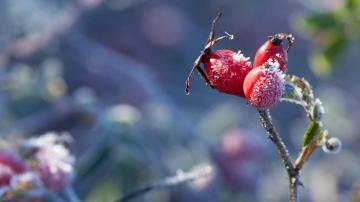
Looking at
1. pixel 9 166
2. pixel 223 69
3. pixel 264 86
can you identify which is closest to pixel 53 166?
pixel 9 166

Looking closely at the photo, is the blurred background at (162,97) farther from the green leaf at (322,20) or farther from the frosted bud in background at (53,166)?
the frosted bud in background at (53,166)

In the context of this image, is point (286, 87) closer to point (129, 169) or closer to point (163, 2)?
point (129, 169)

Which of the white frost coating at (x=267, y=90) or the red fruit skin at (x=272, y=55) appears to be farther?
the red fruit skin at (x=272, y=55)

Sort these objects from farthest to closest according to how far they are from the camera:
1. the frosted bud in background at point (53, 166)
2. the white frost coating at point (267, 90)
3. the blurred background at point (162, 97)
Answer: the blurred background at point (162, 97)
the frosted bud in background at point (53, 166)
the white frost coating at point (267, 90)

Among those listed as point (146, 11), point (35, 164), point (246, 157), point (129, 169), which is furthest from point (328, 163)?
point (35, 164)

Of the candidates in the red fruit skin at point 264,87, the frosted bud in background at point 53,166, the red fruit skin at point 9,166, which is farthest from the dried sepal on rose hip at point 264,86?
the red fruit skin at point 9,166

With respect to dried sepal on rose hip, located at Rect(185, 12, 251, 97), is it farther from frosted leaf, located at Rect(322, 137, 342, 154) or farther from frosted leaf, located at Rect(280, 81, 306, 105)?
frosted leaf, located at Rect(322, 137, 342, 154)

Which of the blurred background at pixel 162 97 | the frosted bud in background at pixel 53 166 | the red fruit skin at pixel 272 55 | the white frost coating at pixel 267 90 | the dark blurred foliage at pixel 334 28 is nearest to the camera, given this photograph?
the white frost coating at pixel 267 90

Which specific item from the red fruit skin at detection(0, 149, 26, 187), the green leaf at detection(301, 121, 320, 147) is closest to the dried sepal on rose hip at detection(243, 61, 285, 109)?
the green leaf at detection(301, 121, 320, 147)
